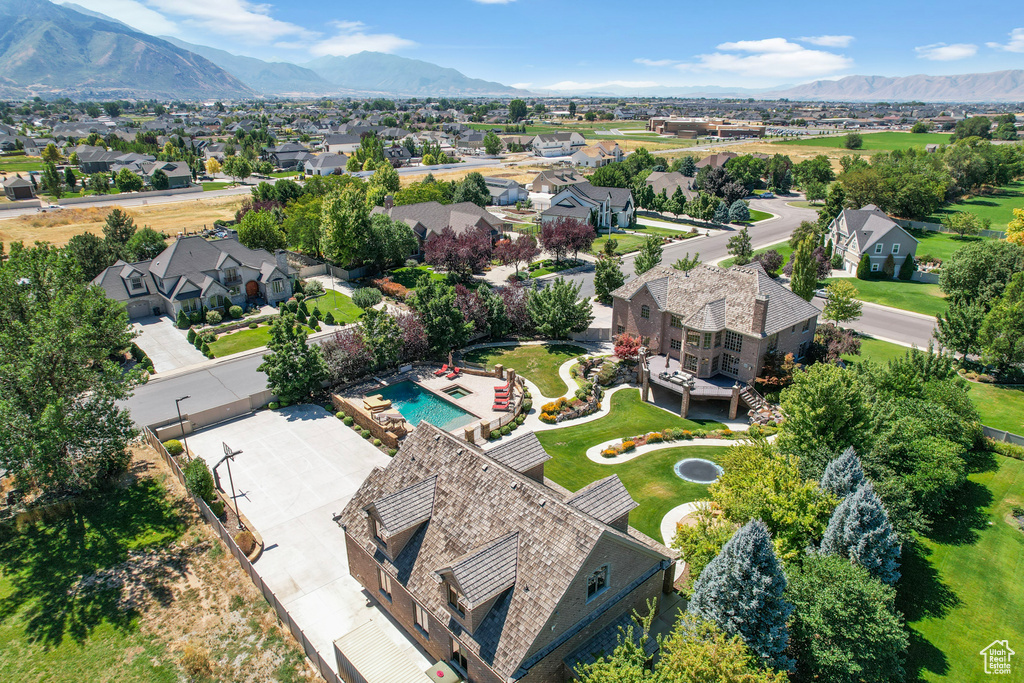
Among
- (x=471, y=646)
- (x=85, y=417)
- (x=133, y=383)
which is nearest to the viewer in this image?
(x=471, y=646)

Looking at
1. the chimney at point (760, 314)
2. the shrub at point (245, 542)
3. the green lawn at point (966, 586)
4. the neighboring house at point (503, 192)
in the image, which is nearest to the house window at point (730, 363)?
the chimney at point (760, 314)

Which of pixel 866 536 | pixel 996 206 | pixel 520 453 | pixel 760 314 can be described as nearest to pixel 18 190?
pixel 520 453

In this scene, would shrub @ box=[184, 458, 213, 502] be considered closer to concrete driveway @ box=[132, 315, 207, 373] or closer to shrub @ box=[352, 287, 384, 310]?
concrete driveway @ box=[132, 315, 207, 373]

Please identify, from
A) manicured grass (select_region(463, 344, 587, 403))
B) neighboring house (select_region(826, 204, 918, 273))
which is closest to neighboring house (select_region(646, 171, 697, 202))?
neighboring house (select_region(826, 204, 918, 273))

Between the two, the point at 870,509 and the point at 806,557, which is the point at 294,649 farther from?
the point at 870,509

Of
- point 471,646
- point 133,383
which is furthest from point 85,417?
point 471,646

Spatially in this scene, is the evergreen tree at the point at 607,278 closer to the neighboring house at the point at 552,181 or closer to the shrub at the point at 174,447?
the shrub at the point at 174,447

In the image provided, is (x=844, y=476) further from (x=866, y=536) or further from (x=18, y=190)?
(x=18, y=190)
